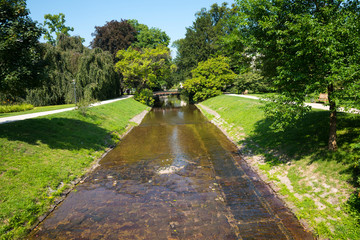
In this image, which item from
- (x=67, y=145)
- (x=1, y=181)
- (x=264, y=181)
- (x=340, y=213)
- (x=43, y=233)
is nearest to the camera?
(x=340, y=213)

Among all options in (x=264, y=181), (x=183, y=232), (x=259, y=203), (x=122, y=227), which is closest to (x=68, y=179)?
(x=122, y=227)

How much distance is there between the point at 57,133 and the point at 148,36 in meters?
49.9

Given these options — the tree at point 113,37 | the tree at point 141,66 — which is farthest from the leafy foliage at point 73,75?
the tree at point 113,37

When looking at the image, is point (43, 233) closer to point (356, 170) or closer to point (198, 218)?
point (198, 218)

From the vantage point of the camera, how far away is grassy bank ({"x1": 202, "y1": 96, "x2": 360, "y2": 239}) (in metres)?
6.21

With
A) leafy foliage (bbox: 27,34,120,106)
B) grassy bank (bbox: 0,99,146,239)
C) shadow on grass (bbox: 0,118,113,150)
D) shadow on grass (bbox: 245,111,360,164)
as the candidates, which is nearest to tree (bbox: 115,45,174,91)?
leafy foliage (bbox: 27,34,120,106)

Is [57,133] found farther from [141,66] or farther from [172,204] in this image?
[141,66]

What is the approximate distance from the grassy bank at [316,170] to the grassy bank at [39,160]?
938cm

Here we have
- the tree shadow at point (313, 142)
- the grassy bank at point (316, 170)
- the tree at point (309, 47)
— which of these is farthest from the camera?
the tree shadow at point (313, 142)

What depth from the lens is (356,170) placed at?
713 cm

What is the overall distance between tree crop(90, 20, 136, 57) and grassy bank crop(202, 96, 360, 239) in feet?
144

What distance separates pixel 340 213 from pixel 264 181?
3510 mm

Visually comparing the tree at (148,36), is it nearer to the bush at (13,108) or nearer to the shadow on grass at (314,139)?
the bush at (13,108)

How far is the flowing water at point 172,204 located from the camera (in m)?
6.61
